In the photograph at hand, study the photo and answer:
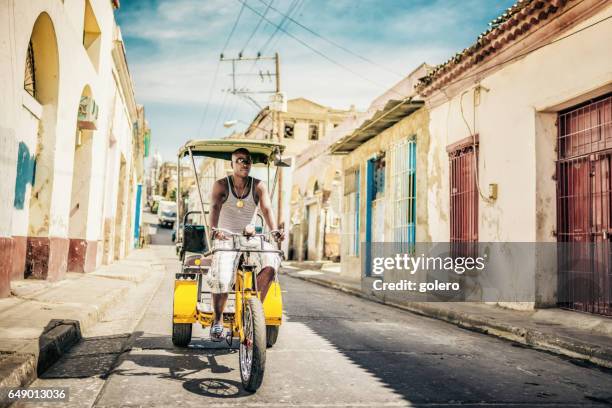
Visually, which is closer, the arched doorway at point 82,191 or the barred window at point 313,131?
the arched doorway at point 82,191

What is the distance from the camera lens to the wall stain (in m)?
8.52

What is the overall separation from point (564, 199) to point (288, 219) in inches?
892

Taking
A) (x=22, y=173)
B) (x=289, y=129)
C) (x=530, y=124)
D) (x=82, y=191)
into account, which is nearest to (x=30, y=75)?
(x=22, y=173)

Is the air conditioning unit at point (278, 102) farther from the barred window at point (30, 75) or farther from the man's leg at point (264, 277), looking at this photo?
the man's leg at point (264, 277)

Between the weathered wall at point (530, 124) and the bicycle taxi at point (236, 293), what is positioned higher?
the weathered wall at point (530, 124)

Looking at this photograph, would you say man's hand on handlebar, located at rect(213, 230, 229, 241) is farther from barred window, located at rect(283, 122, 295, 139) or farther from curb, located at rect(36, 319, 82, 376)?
barred window, located at rect(283, 122, 295, 139)

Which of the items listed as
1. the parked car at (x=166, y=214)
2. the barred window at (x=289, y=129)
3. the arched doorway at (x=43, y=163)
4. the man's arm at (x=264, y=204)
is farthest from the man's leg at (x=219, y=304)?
the parked car at (x=166, y=214)

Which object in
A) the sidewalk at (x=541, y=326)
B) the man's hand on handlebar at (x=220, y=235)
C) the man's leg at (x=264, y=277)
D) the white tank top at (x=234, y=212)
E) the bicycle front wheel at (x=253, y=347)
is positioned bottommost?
the sidewalk at (x=541, y=326)

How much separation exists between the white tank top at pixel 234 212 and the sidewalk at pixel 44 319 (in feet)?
5.89

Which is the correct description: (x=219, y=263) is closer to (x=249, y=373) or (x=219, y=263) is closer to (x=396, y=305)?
(x=249, y=373)

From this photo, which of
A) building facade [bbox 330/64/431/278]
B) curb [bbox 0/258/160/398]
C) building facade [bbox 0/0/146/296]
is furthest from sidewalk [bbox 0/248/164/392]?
building facade [bbox 330/64/431/278]

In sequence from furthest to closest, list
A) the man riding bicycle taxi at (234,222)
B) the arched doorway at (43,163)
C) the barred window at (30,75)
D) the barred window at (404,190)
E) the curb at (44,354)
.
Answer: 1. the barred window at (404,190)
2. the arched doorway at (43,163)
3. the barred window at (30,75)
4. the man riding bicycle taxi at (234,222)
5. the curb at (44,354)

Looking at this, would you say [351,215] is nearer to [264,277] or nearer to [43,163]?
A: [43,163]

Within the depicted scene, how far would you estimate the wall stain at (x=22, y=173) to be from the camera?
852 centimetres
